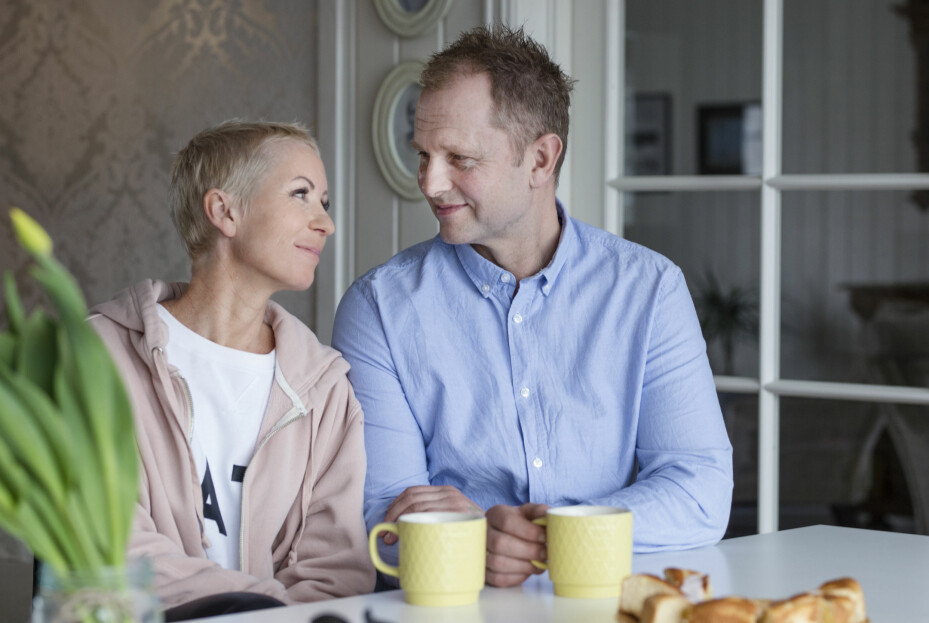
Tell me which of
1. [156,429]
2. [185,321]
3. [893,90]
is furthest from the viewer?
[893,90]

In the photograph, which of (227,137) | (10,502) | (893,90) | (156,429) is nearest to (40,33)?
(227,137)

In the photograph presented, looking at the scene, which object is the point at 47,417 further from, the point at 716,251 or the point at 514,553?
the point at 716,251

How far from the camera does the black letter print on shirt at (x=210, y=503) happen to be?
1.55 metres

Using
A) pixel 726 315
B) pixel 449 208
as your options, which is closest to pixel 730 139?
pixel 726 315

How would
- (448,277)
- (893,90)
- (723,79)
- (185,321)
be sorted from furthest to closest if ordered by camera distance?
(723,79), (893,90), (448,277), (185,321)

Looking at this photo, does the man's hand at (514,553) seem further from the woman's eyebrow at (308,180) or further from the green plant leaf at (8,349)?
the woman's eyebrow at (308,180)

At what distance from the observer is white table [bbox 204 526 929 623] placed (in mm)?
983

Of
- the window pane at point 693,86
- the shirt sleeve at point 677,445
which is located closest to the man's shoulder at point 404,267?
the shirt sleeve at point 677,445

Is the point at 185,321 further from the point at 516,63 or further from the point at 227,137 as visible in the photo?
the point at 516,63

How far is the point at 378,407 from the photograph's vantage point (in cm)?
173

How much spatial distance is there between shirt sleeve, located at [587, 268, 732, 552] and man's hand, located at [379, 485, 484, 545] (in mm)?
215

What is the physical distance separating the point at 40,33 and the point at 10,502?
329 cm

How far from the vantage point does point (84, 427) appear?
2.14 ft

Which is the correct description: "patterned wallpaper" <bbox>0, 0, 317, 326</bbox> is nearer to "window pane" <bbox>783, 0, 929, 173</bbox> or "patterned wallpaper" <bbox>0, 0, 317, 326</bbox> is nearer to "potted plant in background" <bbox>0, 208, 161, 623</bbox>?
"window pane" <bbox>783, 0, 929, 173</bbox>
